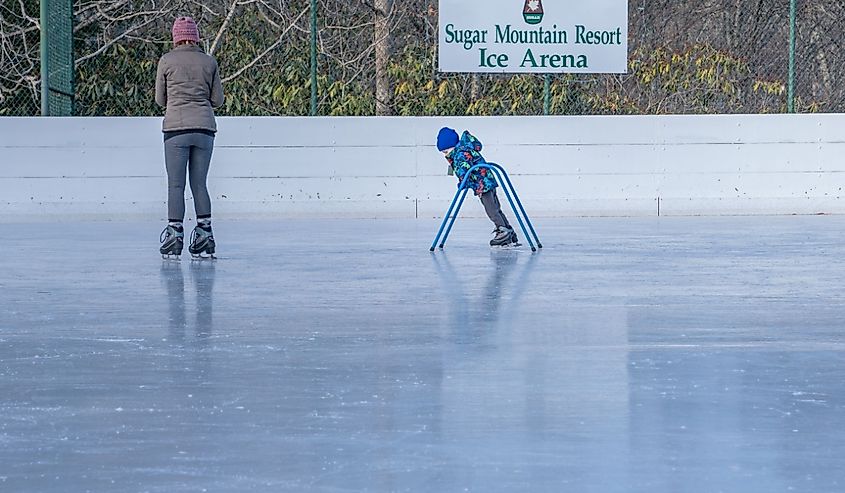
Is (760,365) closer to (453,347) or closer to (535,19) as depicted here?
(453,347)

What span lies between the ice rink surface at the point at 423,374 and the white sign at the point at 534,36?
22.1ft

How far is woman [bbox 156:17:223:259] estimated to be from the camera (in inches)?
464

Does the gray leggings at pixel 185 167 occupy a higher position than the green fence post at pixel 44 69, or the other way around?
the green fence post at pixel 44 69

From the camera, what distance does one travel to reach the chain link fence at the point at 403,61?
60.5 ft

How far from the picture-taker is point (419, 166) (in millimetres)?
17969

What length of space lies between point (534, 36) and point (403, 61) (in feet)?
4.86

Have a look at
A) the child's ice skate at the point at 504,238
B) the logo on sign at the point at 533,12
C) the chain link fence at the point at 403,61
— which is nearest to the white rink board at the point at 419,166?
the chain link fence at the point at 403,61

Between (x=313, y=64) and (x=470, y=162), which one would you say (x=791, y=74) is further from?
(x=470, y=162)

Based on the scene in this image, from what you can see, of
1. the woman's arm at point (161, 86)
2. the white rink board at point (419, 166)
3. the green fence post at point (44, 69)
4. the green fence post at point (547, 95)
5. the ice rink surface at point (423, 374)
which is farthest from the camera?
the green fence post at point (547, 95)

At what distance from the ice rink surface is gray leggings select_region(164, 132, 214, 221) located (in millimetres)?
453

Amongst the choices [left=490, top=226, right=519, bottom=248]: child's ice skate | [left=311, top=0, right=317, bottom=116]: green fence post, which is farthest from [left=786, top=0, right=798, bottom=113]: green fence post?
[left=490, top=226, right=519, bottom=248]: child's ice skate

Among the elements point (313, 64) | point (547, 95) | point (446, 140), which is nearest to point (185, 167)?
point (446, 140)

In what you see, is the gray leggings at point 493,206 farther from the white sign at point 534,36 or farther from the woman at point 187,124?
the white sign at point 534,36

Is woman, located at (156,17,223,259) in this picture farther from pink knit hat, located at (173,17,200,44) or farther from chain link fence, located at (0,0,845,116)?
chain link fence, located at (0,0,845,116)
